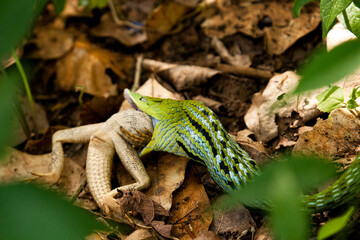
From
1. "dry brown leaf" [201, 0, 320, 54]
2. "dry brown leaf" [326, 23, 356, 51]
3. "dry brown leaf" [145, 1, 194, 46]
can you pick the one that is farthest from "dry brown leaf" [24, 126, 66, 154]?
"dry brown leaf" [326, 23, 356, 51]

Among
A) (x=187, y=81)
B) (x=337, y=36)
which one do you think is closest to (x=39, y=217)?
(x=187, y=81)

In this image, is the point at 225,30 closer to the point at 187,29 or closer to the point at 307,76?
the point at 187,29

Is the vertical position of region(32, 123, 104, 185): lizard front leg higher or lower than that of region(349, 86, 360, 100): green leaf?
lower

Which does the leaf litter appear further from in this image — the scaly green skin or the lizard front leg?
the scaly green skin

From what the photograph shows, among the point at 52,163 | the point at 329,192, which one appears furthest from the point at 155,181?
the point at 329,192

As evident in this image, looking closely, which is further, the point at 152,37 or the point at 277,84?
the point at 152,37

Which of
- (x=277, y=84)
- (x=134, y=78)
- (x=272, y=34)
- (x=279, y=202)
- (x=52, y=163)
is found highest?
(x=279, y=202)

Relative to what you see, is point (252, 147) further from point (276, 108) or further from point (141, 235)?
point (141, 235)

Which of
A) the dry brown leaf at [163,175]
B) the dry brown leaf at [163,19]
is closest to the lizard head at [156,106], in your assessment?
the dry brown leaf at [163,175]
